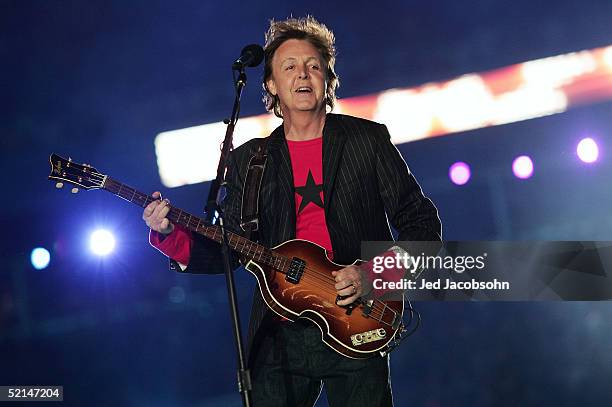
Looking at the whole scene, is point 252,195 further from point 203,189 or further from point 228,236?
point 203,189

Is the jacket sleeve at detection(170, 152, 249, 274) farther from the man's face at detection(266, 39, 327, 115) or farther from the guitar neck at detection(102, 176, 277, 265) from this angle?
the man's face at detection(266, 39, 327, 115)

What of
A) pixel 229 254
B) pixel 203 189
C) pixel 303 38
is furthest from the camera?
pixel 203 189

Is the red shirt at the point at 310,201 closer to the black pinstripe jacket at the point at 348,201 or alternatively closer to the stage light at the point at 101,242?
the black pinstripe jacket at the point at 348,201

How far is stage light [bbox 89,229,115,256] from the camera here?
5.55m

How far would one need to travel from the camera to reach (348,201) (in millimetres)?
3268

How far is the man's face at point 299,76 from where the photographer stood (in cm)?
346

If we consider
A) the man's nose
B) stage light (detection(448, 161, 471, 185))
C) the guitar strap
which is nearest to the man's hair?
the man's nose

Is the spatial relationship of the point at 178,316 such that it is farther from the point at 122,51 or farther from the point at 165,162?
the point at 122,51

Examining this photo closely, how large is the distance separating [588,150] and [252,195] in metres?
3.57

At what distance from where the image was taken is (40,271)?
216 inches

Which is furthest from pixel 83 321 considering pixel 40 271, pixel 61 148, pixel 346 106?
pixel 346 106

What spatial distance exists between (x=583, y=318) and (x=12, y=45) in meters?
4.92

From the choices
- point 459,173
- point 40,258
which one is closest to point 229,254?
point 40,258

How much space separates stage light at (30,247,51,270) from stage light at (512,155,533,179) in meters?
3.65
